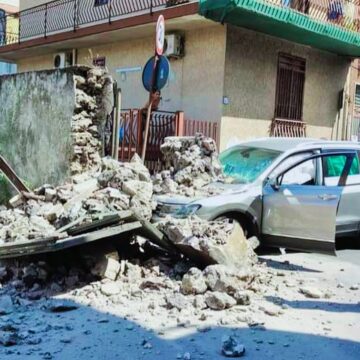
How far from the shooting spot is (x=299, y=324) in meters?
5.04

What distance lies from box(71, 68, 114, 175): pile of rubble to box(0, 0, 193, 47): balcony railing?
468cm

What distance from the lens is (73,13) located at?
18312 mm

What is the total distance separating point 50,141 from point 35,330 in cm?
588

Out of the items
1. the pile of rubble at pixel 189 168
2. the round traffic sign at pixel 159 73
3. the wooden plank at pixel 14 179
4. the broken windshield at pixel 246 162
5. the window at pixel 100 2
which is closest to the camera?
A: the pile of rubble at pixel 189 168

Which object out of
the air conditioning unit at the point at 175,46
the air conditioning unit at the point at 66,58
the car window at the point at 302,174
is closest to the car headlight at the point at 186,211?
the car window at the point at 302,174

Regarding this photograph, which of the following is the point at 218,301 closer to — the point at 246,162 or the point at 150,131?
the point at 246,162

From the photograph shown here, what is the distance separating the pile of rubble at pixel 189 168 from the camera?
728 cm

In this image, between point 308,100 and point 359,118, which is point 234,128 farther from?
point 359,118

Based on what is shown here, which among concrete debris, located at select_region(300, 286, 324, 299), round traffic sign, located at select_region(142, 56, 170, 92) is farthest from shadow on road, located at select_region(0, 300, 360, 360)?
round traffic sign, located at select_region(142, 56, 170, 92)

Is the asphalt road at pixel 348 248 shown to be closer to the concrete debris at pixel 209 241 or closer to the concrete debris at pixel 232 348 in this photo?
the concrete debris at pixel 209 241

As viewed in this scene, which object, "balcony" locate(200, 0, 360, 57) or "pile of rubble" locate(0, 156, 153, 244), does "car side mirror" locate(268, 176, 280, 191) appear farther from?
"balcony" locate(200, 0, 360, 57)

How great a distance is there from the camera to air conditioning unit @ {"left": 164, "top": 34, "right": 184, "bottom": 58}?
13984mm

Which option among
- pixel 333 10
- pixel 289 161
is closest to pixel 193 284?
pixel 289 161

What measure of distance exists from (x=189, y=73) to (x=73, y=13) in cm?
630
